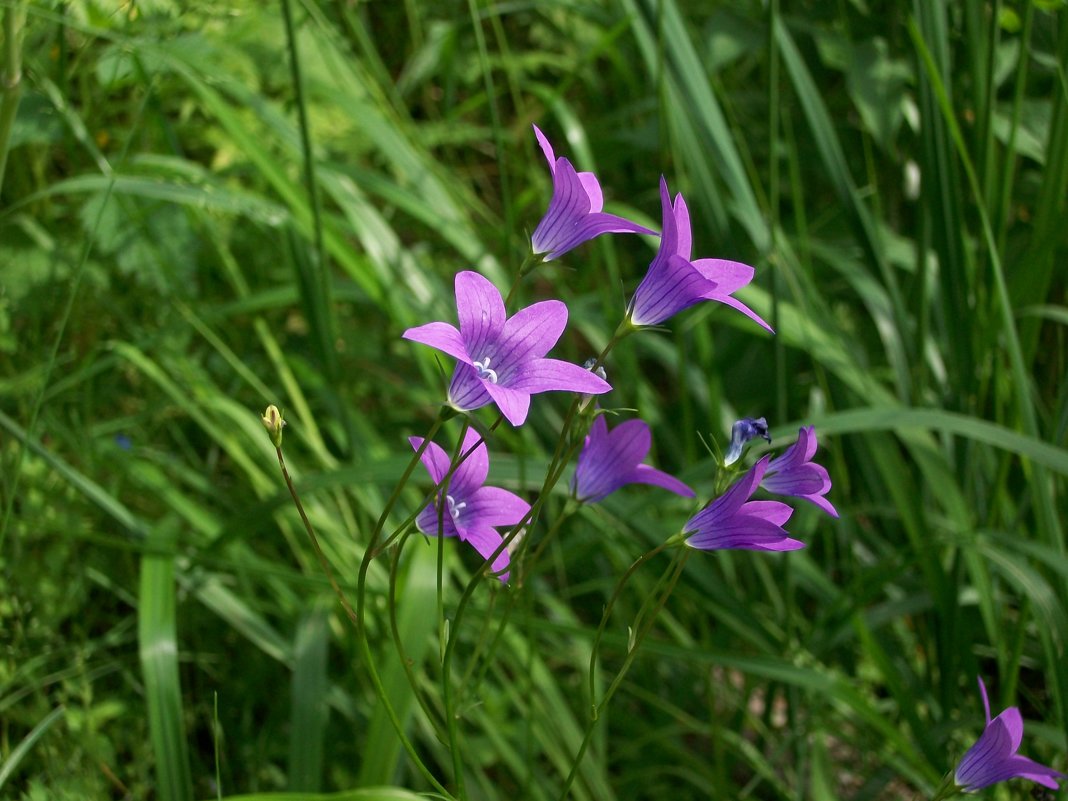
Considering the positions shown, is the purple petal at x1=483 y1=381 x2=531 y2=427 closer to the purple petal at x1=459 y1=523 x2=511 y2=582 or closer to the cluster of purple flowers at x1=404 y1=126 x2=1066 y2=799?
the cluster of purple flowers at x1=404 y1=126 x2=1066 y2=799

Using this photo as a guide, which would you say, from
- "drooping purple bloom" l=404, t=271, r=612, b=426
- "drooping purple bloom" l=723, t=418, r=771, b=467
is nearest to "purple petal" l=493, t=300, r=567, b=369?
"drooping purple bloom" l=404, t=271, r=612, b=426

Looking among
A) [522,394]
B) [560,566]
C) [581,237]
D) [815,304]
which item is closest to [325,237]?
[560,566]

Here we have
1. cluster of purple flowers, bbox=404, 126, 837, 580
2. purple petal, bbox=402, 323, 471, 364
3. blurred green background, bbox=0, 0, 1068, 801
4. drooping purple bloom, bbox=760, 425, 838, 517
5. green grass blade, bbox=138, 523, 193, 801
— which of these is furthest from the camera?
blurred green background, bbox=0, 0, 1068, 801

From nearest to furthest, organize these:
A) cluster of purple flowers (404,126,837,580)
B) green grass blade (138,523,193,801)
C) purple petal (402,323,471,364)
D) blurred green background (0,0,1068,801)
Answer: purple petal (402,323,471,364) < cluster of purple flowers (404,126,837,580) < green grass blade (138,523,193,801) < blurred green background (0,0,1068,801)

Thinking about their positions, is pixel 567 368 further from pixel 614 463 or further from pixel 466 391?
pixel 614 463

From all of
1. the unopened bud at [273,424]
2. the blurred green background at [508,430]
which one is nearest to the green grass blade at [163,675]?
the blurred green background at [508,430]

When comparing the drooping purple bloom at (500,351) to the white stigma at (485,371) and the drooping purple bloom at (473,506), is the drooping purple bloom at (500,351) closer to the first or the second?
the white stigma at (485,371)
